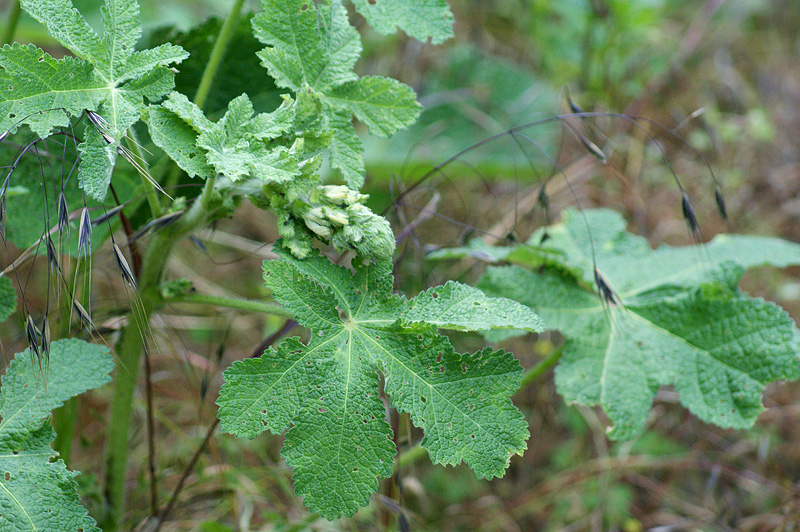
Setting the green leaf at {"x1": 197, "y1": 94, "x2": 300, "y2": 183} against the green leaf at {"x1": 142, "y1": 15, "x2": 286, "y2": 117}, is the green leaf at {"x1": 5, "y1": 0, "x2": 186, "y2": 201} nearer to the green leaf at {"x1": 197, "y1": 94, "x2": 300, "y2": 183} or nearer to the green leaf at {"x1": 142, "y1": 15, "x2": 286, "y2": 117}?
the green leaf at {"x1": 197, "y1": 94, "x2": 300, "y2": 183}

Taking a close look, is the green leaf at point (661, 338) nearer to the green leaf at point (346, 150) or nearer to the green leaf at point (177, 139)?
the green leaf at point (346, 150)

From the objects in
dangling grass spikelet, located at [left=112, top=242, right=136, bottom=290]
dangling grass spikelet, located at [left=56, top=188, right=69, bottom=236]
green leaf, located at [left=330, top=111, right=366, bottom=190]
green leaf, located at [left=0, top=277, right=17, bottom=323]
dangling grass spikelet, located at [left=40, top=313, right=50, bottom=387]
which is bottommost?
green leaf, located at [left=0, top=277, right=17, bottom=323]

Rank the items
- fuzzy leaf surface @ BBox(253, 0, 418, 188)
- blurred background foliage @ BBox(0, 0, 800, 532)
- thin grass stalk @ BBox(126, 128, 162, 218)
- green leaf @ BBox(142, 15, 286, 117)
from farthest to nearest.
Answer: blurred background foliage @ BBox(0, 0, 800, 532) < green leaf @ BBox(142, 15, 286, 117) < fuzzy leaf surface @ BBox(253, 0, 418, 188) < thin grass stalk @ BBox(126, 128, 162, 218)

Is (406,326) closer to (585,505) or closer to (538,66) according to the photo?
(585,505)

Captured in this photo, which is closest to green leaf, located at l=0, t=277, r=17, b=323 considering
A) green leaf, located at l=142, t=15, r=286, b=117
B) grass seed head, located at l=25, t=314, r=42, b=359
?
grass seed head, located at l=25, t=314, r=42, b=359

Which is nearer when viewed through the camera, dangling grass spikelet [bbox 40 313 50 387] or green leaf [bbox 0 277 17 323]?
dangling grass spikelet [bbox 40 313 50 387]
